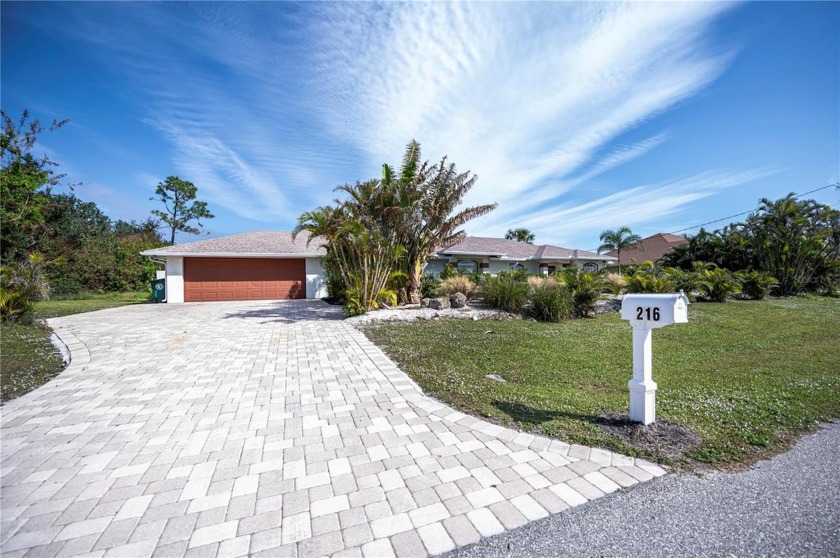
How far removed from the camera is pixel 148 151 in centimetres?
1243

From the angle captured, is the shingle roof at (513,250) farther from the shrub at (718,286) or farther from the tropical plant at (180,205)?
the tropical plant at (180,205)

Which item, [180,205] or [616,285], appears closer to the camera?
[616,285]

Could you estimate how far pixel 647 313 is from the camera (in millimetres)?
3004

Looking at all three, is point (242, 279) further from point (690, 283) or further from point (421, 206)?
point (690, 283)

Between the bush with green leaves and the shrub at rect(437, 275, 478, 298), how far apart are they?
1394cm

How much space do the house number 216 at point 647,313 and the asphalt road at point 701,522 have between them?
123 cm

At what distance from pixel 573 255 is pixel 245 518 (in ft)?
98.4

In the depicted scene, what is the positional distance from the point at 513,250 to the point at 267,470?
26.2m

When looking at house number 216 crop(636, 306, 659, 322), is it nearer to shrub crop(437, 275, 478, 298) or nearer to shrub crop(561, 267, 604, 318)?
shrub crop(561, 267, 604, 318)

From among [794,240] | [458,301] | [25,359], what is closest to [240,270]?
[458,301]

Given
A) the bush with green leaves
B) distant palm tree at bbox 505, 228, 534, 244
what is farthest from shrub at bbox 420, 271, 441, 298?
distant palm tree at bbox 505, 228, 534, 244

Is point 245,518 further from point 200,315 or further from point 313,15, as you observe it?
point 200,315

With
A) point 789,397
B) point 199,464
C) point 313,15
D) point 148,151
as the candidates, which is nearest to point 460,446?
point 199,464

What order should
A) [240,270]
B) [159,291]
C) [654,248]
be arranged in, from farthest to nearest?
[654,248], [240,270], [159,291]
